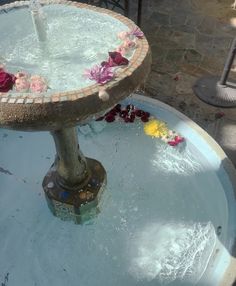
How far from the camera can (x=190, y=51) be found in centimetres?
642

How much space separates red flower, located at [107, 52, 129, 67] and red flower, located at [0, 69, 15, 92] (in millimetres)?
673

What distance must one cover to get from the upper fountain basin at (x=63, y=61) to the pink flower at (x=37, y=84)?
0.06 meters

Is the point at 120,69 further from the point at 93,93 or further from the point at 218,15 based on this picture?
the point at 218,15

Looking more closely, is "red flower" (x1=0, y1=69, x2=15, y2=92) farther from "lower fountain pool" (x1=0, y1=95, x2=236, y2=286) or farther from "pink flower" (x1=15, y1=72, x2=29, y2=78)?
"lower fountain pool" (x1=0, y1=95, x2=236, y2=286)

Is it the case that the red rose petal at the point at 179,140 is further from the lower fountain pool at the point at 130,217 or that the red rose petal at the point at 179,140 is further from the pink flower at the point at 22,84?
the pink flower at the point at 22,84

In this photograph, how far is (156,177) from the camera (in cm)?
443

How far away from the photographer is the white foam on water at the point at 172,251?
3.63 m

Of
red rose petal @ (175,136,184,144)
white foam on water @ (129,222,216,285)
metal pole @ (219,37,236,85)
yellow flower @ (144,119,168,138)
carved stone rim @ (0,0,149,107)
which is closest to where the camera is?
carved stone rim @ (0,0,149,107)

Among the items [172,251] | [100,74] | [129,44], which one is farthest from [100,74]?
[172,251]

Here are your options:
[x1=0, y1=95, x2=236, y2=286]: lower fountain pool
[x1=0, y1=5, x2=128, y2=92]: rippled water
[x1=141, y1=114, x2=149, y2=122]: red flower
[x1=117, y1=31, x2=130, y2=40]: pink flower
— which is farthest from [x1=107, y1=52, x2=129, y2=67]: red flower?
[x1=141, y1=114, x2=149, y2=122]: red flower

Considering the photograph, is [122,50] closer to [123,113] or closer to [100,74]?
[100,74]

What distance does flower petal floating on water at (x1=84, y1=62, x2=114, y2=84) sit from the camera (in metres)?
2.67

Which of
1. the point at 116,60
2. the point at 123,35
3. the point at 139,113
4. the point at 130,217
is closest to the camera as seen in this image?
the point at 116,60

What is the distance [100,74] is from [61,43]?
0.71 m
